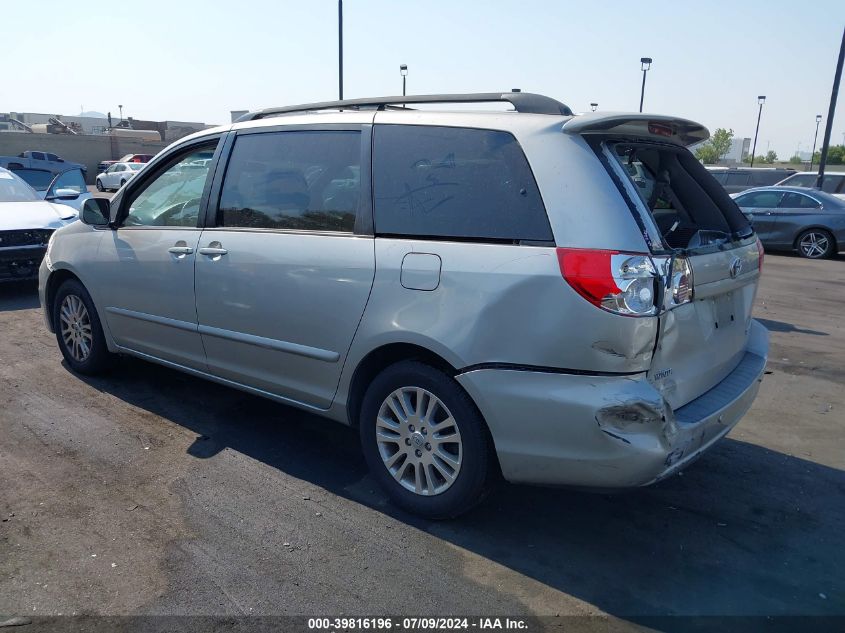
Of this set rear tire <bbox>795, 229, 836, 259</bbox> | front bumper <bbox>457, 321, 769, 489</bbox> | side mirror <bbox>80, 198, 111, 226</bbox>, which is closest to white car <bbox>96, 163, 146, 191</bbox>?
rear tire <bbox>795, 229, 836, 259</bbox>

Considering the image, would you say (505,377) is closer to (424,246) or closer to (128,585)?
(424,246)

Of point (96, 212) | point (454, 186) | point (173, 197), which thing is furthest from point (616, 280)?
point (96, 212)

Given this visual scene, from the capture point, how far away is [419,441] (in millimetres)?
3434

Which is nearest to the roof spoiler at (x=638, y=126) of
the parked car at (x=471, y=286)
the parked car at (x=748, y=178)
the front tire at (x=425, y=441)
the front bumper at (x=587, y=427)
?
the parked car at (x=471, y=286)

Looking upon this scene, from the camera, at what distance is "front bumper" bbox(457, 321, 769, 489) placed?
2875 millimetres

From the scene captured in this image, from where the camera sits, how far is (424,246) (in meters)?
3.32

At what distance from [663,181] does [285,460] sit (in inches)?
105

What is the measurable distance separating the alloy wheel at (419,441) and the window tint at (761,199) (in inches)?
503

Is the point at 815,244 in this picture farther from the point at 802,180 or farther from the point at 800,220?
the point at 802,180

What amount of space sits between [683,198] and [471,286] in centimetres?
166

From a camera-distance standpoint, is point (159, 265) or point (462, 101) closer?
point (462, 101)

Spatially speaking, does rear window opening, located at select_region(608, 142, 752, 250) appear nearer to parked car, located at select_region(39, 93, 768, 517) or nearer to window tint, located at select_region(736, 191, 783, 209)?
parked car, located at select_region(39, 93, 768, 517)

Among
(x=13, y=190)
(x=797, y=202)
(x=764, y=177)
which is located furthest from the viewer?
(x=764, y=177)

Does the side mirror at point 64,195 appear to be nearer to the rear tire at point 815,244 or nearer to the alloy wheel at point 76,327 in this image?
the alloy wheel at point 76,327
